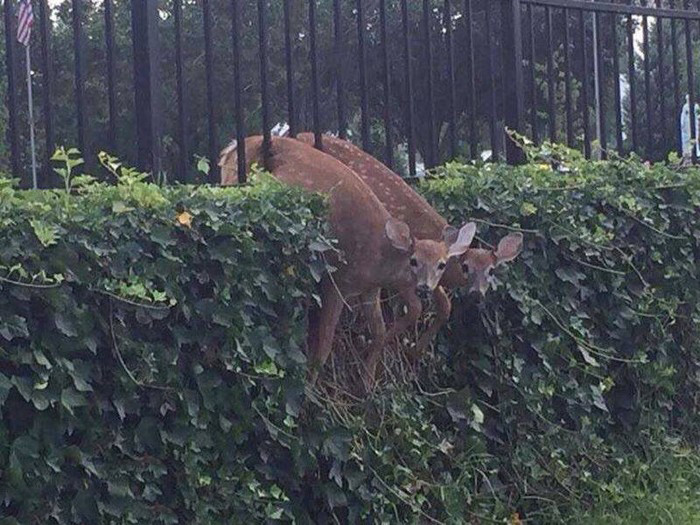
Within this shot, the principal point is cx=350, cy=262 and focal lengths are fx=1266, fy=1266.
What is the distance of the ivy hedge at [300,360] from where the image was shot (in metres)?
3.44

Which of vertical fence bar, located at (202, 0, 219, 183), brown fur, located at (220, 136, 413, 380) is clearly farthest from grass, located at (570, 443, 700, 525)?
vertical fence bar, located at (202, 0, 219, 183)

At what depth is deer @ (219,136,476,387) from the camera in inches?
175

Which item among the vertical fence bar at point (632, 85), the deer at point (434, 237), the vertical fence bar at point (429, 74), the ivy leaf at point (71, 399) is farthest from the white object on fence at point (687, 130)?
the ivy leaf at point (71, 399)

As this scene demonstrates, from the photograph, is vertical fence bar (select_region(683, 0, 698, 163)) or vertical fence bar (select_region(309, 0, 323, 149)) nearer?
vertical fence bar (select_region(309, 0, 323, 149))

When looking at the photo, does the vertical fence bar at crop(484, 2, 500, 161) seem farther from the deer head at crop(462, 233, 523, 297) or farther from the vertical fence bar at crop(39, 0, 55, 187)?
the vertical fence bar at crop(39, 0, 55, 187)

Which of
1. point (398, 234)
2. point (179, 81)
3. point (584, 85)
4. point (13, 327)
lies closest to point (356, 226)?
point (398, 234)

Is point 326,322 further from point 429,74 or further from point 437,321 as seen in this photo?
point 429,74

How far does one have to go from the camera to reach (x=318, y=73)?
198 inches

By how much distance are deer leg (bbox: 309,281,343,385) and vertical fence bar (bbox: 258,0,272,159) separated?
672 millimetres

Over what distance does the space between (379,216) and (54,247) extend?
142 centimetres

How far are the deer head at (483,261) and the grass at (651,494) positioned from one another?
3.90ft

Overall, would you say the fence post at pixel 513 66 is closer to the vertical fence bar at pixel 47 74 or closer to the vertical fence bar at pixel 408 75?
the vertical fence bar at pixel 408 75

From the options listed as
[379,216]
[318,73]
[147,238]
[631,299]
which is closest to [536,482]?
[631,299]

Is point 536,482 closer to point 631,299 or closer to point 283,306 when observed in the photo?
point 631,299
